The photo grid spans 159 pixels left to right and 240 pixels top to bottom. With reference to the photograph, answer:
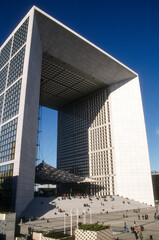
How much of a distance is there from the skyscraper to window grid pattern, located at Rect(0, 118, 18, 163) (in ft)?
0.70

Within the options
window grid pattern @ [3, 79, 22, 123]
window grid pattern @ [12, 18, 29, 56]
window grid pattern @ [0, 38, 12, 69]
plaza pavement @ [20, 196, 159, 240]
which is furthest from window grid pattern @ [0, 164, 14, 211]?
window grid pattern @ [0, 38, 12, 69]

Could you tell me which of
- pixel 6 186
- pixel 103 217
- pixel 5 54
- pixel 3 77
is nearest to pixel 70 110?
pixel 5 54

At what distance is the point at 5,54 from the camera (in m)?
61.3

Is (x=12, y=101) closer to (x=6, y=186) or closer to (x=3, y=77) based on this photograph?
(x=3, y=77)

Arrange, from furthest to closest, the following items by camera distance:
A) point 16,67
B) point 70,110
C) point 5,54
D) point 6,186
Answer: point 70,110 < point 5,54 < point 16,67 < point 6,186

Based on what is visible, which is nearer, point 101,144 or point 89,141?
point 101,144

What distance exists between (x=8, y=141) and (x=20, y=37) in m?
27.9

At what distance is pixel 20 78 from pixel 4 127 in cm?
1195

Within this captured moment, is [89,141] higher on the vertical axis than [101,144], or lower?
higher

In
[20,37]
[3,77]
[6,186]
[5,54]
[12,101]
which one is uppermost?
[5,54]

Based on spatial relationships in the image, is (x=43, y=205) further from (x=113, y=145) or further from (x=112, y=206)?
(x=113, y=145)

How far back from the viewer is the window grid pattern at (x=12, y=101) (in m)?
46.3

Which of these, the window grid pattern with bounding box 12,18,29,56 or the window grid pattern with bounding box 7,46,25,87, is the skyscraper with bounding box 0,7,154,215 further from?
the window grid pattern with bounding box 12,18,29,56

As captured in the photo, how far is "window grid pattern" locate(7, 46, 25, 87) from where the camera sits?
162 feet
